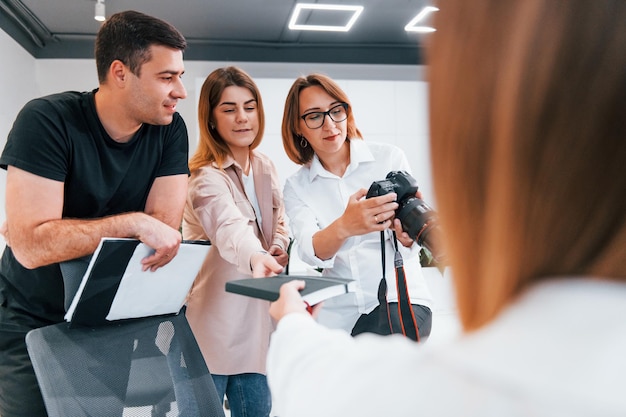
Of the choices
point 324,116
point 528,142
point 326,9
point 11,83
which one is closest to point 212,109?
point 324,116

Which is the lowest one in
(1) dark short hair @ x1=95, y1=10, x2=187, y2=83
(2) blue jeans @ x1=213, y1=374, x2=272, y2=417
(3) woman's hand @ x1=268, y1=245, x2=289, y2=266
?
(2) blue jeans @ x1=213, y1=374, x2=272, y2=417

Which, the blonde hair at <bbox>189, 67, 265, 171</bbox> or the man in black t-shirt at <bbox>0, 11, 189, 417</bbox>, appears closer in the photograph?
the man in black t-shirt at <bbox>0, 11, 189, 417</bbox>

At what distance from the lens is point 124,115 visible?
4.96 feet

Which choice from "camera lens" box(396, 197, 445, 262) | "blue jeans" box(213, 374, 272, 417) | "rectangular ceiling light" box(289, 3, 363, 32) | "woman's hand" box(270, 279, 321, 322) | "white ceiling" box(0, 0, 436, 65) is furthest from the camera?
"white ceiling" box(0, 0, 436, 65)

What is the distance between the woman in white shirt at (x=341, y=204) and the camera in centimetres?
147

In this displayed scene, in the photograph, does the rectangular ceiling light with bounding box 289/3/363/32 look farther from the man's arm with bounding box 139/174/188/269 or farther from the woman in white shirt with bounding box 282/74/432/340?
the man's arm with bounding box 139/174/188/269

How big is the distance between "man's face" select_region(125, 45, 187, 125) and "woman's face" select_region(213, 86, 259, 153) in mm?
235

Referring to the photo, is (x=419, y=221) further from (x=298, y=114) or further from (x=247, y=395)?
(x=247, y=395)

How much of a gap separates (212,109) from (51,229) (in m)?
0.78

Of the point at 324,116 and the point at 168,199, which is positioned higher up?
the point at 324,116

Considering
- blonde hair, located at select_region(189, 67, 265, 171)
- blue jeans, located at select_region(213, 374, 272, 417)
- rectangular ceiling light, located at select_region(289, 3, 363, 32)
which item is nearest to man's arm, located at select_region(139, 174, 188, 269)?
blonde hair, located at select_region(189, 67, 265, 171)

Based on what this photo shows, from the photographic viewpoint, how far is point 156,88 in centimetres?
156

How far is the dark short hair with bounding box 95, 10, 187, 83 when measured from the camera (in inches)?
61.3

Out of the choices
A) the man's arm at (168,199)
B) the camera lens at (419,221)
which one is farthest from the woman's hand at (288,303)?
the man's arm at (168,199)
